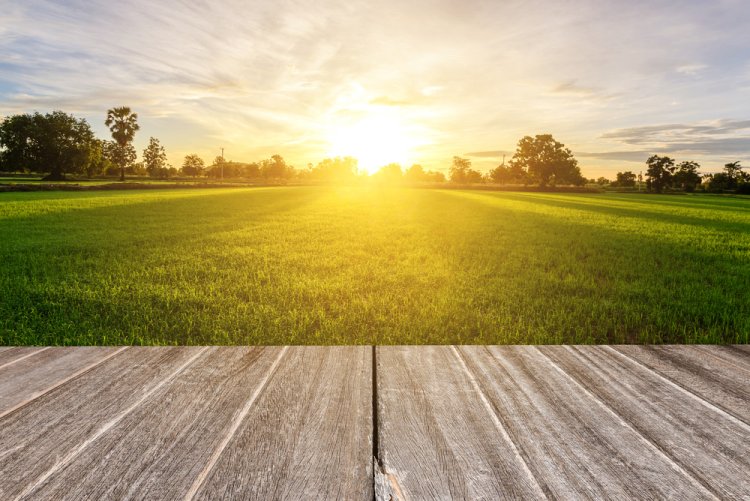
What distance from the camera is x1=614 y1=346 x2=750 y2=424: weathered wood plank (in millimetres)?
1694

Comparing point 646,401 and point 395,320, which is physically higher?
point 646,401

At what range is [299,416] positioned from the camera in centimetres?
150

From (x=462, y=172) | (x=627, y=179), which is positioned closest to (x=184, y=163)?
(x=462, y=172)

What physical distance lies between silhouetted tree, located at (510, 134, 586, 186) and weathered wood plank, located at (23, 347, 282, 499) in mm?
78949

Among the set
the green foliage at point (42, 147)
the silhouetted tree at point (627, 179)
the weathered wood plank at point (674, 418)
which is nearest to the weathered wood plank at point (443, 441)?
the weathered wood plank at point (674, 418)

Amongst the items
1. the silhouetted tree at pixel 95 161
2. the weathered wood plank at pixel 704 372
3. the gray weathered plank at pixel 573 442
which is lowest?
the weathered wood plank at pixel 704 372

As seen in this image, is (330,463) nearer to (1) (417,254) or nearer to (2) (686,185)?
(1) (417,254)

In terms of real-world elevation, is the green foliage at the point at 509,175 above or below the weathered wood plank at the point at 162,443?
above

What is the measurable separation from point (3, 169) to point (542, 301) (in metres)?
78.8

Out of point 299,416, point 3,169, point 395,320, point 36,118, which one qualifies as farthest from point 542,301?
point 3,169

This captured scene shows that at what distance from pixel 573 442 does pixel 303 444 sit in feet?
2.86

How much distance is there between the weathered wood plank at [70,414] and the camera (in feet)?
4.07

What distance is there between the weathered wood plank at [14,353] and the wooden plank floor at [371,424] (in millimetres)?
17

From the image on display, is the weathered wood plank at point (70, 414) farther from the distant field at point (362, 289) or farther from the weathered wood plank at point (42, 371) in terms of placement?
the distant field at point (362, 289)
